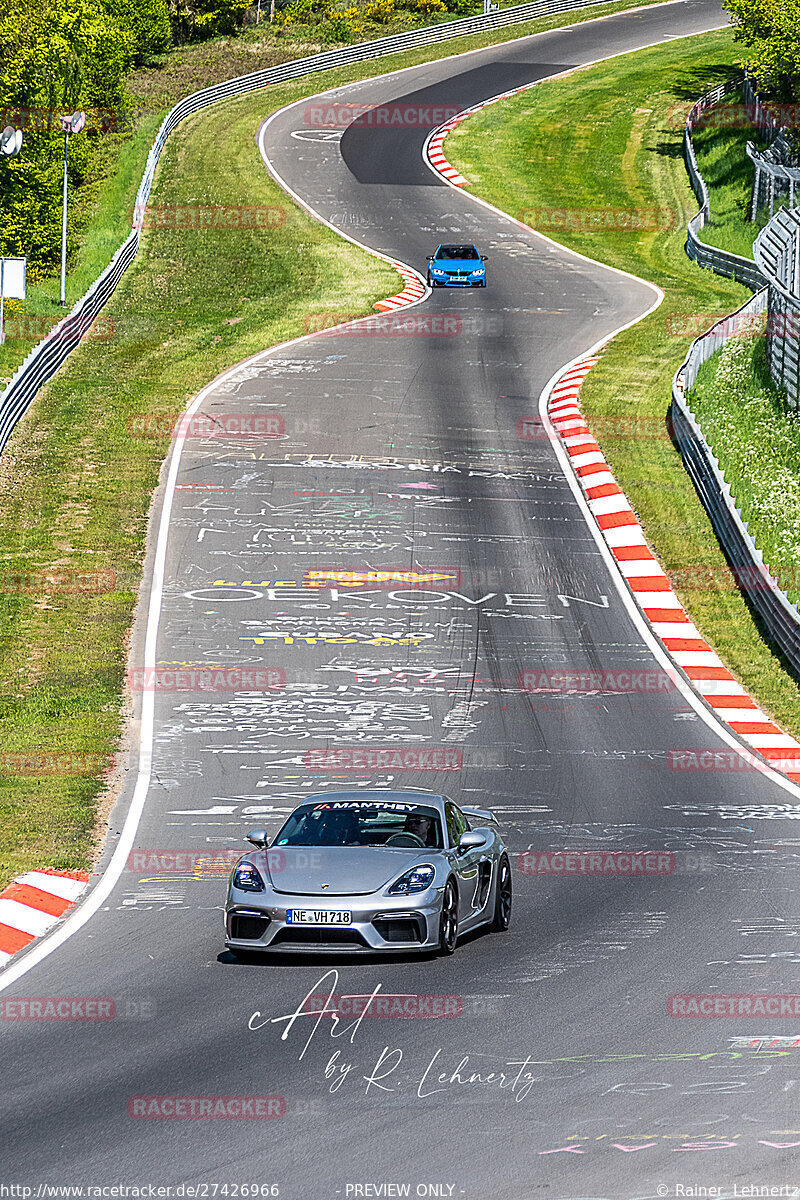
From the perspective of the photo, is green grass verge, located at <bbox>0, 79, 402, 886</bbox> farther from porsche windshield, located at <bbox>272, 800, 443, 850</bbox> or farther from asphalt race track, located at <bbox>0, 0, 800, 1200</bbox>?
porsche windshield, located at <bbox>272, 800, 443, 850</bbox>

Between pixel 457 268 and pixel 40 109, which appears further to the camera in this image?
pixel 40 109

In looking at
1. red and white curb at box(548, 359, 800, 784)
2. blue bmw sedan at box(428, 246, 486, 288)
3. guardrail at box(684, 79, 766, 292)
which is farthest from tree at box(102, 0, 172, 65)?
red and white curb at box(548, 359, 800, 784)

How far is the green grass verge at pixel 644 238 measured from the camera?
26.7m

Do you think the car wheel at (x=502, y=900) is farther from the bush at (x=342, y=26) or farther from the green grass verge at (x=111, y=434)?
the bush at (x=342, y=26)

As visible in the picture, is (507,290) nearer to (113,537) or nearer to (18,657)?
(113,537)

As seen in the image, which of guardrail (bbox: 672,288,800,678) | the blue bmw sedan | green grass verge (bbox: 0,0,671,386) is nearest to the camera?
guardrail (bbox: 672,288,800,678)

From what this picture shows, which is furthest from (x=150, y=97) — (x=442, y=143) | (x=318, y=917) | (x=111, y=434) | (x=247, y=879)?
(x=318, y=917)

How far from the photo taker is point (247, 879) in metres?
11.7

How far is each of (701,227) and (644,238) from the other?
7.44 feet

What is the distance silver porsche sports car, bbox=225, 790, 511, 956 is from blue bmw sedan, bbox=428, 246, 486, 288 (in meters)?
38.6

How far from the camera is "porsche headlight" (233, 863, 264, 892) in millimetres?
11602

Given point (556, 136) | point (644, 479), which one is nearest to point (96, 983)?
point (644, 479)

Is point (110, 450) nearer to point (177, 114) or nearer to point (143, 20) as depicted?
point (177, 114)

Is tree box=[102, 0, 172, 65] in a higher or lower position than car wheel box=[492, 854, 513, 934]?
higher
